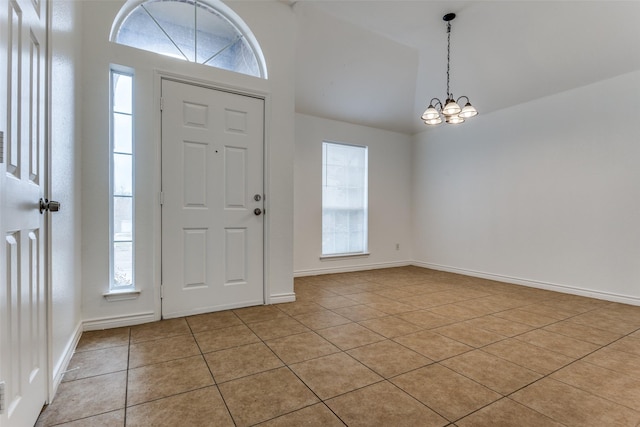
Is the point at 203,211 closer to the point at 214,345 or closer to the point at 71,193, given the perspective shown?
the point at 71,193

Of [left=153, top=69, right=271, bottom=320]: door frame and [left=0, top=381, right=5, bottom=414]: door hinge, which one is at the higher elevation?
[left=153, top=69, right=271, bottom=320]: door frame

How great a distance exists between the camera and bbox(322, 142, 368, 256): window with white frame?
197 inches

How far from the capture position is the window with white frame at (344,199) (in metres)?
5.00

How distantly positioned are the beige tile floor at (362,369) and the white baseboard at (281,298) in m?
0.15

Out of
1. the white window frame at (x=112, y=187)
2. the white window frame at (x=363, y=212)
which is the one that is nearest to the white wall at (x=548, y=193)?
the white window frame at (x=363, y=212)

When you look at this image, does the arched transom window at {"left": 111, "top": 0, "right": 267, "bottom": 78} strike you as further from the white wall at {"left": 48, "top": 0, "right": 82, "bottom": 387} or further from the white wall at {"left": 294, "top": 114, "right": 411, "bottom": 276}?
the white wall at {"left": 294, "top": 114, "right": 411, "bottom": 276}

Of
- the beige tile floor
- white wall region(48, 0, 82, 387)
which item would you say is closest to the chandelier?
the beige tile floor

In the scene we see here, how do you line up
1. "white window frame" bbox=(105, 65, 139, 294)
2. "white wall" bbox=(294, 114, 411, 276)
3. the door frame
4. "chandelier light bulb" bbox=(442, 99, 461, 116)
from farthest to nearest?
"white wall" bbox=(294, 114, 411, 276)
"chandelier light bulb" bbox=(442, 99, 461, 116)
the door frame
"white window frame" bbox=(105, 65, 139, 294)

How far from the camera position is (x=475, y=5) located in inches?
126

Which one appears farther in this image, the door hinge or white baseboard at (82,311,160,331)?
white baseboard at (82,311,160,331)

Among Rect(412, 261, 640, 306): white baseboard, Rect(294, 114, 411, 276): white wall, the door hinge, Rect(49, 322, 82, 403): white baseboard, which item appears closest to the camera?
the door hinge

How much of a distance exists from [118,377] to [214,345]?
59 centimetres

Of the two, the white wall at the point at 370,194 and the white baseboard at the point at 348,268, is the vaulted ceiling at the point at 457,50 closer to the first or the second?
the white wall at the point at 370,194

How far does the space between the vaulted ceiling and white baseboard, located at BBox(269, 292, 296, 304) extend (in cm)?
270
